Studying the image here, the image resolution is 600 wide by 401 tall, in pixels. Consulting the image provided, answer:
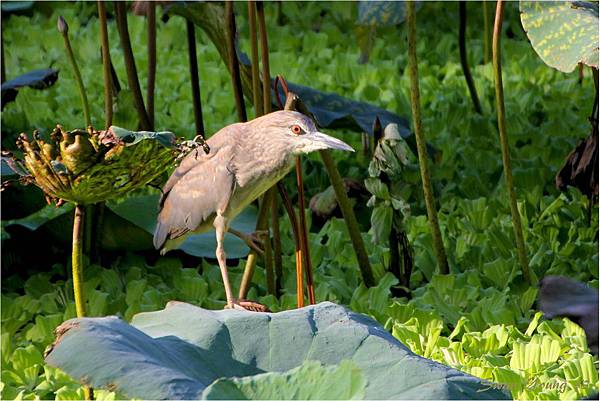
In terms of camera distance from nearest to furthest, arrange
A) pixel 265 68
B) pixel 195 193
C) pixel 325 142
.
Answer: pixel 325 142 < pixel 195 193 < pixel 265 68

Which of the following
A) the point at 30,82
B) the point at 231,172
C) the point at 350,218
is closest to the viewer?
the point at 231,172

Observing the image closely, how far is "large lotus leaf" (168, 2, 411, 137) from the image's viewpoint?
3113 millimetres

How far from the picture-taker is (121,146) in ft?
6.03

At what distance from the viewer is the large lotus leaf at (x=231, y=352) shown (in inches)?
57.8

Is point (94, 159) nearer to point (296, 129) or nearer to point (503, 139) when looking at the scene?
point (296, 129)

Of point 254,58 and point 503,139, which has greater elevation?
point 254,58

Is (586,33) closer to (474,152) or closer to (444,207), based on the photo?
(444,207)

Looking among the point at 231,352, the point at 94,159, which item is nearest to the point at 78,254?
the point at 94,159

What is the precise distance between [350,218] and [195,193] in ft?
2.06

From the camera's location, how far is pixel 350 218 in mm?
3072

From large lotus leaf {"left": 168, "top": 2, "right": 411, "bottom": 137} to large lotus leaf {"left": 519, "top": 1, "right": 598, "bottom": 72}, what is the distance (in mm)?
817

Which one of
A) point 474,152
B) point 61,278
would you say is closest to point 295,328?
point 61,278

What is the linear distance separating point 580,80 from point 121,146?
11.3 feet

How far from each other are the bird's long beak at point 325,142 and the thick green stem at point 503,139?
2.61ft
